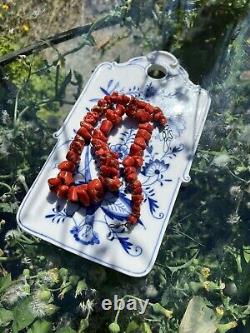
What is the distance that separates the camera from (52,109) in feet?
8.03

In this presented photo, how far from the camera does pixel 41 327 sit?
64.9 inches

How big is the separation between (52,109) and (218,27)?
0.87 meters

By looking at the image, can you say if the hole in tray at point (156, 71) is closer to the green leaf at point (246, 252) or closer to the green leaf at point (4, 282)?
the green leaf at point (246, 252)

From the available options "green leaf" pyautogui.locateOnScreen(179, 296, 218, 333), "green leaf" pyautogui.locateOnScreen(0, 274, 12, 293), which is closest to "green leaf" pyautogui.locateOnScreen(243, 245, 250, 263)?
"green leaf" pyautogui.locateOnScreen(179, 296, 218, 333)

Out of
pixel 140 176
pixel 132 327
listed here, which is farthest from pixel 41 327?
pixel 140 176

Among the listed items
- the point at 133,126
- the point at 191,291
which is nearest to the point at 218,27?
the point at 133,126

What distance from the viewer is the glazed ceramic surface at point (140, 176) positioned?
189 centimetres

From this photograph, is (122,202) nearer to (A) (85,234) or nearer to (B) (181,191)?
(A) (85,234)

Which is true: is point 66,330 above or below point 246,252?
above

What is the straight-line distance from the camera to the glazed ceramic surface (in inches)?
74.3

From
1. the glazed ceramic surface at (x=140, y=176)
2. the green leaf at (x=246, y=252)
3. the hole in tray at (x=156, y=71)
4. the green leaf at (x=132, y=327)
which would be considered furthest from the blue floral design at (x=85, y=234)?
the hole in tray at (x=156, y=71)

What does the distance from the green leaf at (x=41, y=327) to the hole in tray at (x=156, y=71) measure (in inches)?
44.6

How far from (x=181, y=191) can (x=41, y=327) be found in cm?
77

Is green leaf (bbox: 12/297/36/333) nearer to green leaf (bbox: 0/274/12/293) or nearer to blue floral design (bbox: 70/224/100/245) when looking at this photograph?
green leaf (bbox: 0/274/12/293)
